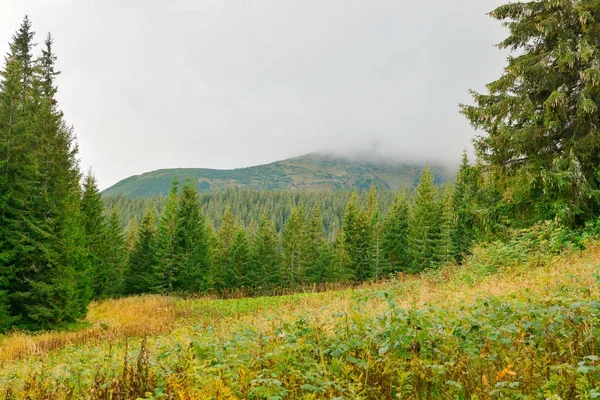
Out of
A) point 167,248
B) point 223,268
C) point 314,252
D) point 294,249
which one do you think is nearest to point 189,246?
point 167,248

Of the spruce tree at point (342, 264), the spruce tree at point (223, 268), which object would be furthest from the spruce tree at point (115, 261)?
the spruce tree at point (342, 264)

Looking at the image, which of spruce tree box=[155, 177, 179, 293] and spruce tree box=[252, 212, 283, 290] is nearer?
spruce tree box=[155, 177, 179, 293]

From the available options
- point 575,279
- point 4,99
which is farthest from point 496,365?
point 4,99

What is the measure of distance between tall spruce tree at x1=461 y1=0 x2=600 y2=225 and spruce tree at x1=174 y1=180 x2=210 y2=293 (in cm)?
2649

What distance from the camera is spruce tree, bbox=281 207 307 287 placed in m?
47.2

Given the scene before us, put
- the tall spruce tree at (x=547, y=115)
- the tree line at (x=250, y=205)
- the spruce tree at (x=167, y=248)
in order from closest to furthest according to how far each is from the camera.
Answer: the tall spruce tree at (x=547, y=115), the spruce tree at (x=167, y=248), the tree line at (x=250, y=205)

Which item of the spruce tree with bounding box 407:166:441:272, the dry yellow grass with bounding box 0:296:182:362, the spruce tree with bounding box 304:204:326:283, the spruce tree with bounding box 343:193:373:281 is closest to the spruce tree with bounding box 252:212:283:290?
the spruce tree with bounding box 304:204:326:283

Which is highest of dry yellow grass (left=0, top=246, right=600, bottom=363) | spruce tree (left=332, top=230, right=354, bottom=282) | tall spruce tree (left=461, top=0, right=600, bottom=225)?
tall spruce tree (left=461, top=0, right=600, bottom=225)

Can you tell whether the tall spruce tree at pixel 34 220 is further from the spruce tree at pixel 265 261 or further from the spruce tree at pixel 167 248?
the spruce tree at pixel 265 261

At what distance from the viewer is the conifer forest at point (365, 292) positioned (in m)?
3.14

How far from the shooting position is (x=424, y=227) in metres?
42.1

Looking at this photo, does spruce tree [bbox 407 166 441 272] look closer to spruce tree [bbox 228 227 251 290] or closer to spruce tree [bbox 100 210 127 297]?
spruce tree [bbox 228 227 251 290]

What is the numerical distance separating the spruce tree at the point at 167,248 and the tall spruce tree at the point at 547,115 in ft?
87.5

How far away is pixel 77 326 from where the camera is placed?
54.6 feet
